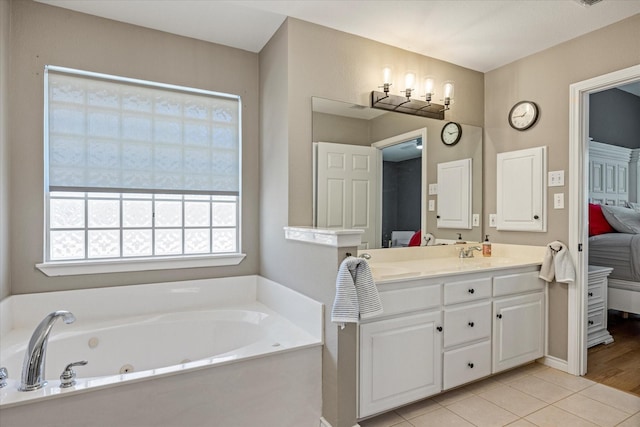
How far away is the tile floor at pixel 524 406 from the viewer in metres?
2.04

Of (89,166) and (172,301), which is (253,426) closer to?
(172,301)

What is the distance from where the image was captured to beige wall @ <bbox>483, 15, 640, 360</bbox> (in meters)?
2.43

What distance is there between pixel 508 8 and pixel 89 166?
9.47ft

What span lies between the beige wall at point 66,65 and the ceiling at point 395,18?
0.30 ft

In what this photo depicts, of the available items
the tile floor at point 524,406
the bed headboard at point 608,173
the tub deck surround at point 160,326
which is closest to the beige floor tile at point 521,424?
the tile floor at point 524,406

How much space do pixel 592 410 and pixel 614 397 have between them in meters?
0.30

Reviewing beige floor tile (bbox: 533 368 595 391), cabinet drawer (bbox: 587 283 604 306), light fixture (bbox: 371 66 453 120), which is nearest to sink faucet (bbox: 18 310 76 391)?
light fixture (bbox: 371 66 453 120)

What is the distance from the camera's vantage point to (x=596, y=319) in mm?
3203

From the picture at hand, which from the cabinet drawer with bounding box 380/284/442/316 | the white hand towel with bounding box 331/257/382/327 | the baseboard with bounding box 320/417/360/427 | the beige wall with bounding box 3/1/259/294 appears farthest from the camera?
the beige wall with bounding box 3/1/259/294

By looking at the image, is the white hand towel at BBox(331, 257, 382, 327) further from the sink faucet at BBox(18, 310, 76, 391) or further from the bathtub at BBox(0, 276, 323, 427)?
the sink faucet at BBox(18, 310, 76, 391)

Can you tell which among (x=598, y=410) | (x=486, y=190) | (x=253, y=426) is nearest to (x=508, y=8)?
(x=486, y=190)

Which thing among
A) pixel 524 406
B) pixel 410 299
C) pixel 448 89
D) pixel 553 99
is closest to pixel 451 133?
pixel 448 89

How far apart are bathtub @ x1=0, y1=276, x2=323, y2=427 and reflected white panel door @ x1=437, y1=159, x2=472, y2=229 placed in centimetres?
157

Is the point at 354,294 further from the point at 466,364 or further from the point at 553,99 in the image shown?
the point at 553,99
